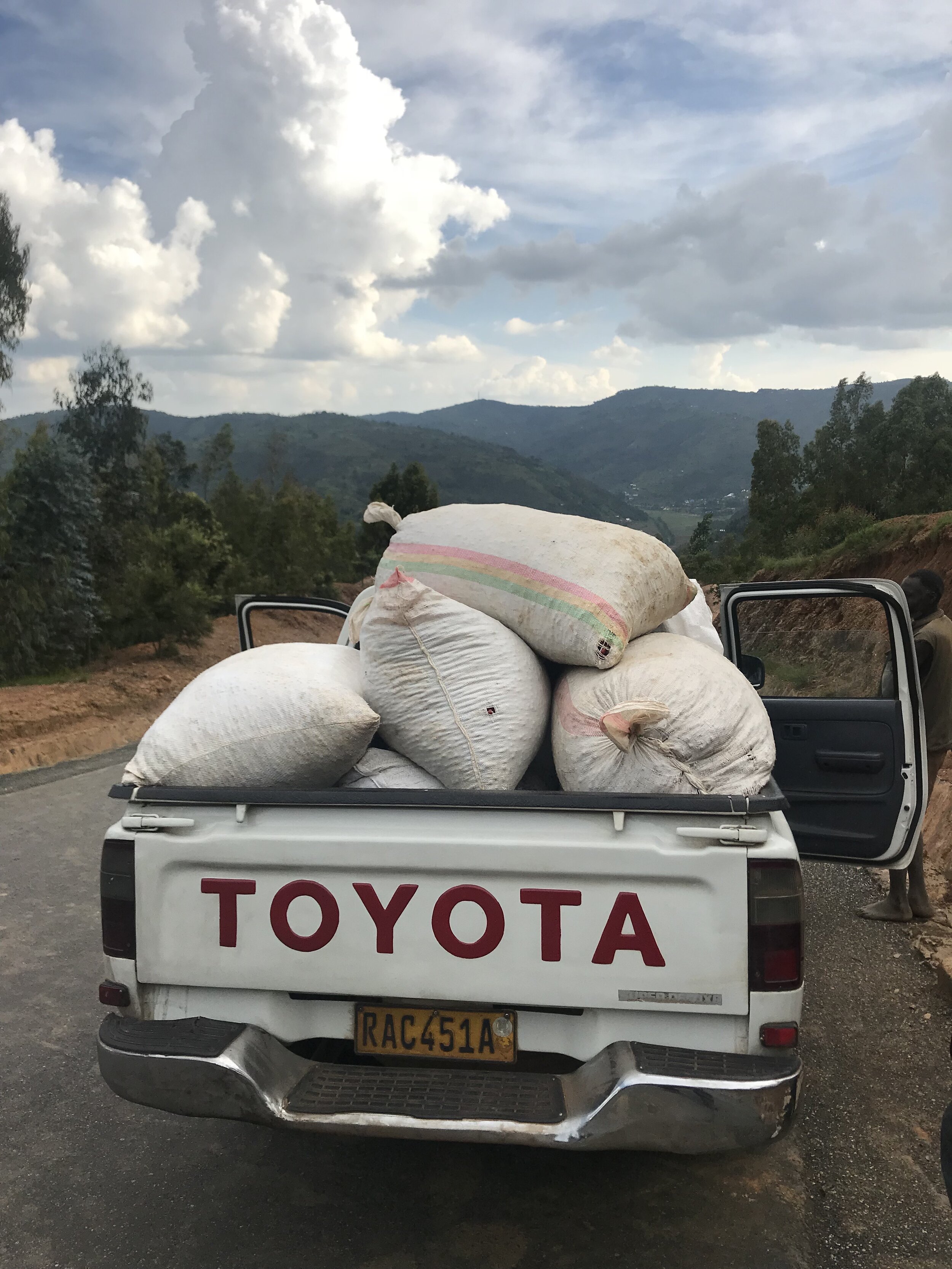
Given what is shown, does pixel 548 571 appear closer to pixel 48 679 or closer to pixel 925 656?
pixel 925 656

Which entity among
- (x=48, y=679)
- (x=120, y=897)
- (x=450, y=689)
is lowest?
(x=48, y=679)

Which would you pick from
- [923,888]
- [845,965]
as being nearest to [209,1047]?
[845,965]

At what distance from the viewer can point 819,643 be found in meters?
12.9

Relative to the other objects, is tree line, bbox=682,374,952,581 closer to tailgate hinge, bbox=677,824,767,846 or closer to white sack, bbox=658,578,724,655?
white sack, bbox=658,578,724,655

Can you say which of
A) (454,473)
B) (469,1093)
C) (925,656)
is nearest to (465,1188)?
(469,1093)

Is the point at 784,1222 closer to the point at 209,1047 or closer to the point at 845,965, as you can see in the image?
the point at 209,1047

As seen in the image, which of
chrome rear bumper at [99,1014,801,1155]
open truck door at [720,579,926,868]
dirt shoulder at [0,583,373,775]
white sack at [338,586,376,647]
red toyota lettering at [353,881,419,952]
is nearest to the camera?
chrome rear bumper at [99,1014,801,1155]

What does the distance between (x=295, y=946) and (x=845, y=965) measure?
9.24 feet

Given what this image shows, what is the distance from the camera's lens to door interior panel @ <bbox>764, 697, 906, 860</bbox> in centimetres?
378

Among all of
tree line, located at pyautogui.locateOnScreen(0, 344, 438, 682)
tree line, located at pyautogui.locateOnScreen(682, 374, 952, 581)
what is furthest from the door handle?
tree line, located at pyautogui.locateOnScreen(682, 374, 952, 581)

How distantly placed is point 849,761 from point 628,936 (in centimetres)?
197

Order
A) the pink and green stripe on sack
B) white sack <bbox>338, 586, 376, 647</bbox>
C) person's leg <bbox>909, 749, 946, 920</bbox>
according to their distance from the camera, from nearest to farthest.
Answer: the pink and green stripe on sack → white sack <bbox>338, 586, 376, 647</bbox> → person's leg <bbox>909, 749, 946, 920</bbox>

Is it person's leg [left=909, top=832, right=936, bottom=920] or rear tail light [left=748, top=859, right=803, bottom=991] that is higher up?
rear tail light [left=748, top=859, right=803, bottom=991]

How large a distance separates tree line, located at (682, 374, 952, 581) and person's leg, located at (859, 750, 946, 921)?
14561mm
